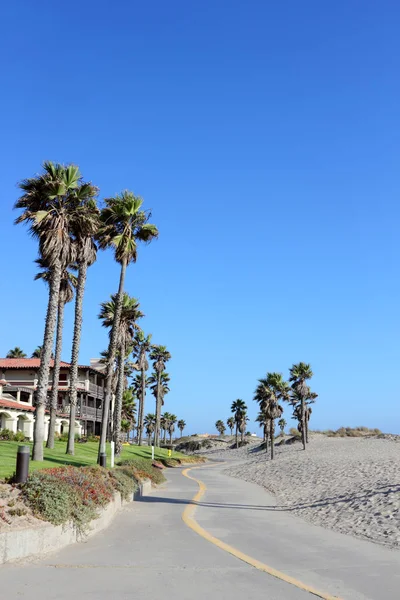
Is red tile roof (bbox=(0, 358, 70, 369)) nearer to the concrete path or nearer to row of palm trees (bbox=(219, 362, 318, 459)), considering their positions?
row of palm trees (bbox=(219, 362, 318, 459))

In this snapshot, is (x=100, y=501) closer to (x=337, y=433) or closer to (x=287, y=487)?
(x=287, y=487)

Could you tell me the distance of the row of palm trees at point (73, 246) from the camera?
83.9 feet

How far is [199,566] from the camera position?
911cm

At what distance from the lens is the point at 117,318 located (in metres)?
32.8

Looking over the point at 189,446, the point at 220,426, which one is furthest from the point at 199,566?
the point at 220,426

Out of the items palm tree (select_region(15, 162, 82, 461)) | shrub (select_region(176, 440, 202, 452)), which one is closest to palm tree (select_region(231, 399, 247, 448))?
shrub (select_region(176, 440, 202, 452))

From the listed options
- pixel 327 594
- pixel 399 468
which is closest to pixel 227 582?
pixel 327 594

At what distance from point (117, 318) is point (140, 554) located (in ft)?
76.3

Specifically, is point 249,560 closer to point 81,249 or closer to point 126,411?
point 81,249

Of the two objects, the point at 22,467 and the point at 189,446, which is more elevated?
the point at 22,467

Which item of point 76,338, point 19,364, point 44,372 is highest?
point 19,364

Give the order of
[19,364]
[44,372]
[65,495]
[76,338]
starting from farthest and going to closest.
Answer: [19,364] → [76,338] → [44,372] → [65,495]

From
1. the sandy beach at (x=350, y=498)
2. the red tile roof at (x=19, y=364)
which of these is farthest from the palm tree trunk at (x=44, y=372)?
the red tile roof at (x=19, y=364)

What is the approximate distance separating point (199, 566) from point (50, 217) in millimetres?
19974
